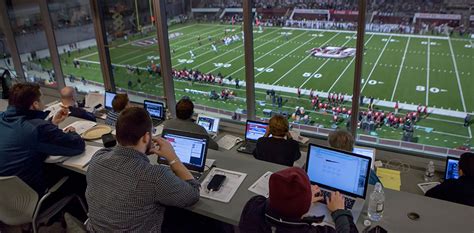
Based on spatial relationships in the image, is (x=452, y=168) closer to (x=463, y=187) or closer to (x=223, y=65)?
(x=463, y=187)

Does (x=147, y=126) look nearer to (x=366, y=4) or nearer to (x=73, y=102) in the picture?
(x=366, y=4)

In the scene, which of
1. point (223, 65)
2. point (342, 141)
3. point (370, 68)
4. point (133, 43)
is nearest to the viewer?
point (342, 141)

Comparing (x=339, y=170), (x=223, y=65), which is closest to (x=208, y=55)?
(x=223, y=65)

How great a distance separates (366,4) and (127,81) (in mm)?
4774

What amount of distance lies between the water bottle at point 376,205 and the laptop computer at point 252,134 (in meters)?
2.35

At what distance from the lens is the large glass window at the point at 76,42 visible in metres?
6.95

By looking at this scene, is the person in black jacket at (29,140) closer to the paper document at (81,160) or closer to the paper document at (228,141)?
the paper document at (81,160)

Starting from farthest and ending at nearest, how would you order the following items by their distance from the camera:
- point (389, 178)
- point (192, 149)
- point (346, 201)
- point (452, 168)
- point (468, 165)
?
1. point (389, 178)
2. point (452, 168)
3. point (468, 165)
4. point (192, 149)
5. point (346, 201)

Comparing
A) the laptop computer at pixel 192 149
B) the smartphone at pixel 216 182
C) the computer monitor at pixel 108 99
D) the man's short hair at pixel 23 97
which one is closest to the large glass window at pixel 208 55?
the computer monitor at pixel 108 99

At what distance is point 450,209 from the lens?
1.99 metres

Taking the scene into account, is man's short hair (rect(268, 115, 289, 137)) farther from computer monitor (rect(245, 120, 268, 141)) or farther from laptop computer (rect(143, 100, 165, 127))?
laptop computer (rect(143, 100, 165, 127))

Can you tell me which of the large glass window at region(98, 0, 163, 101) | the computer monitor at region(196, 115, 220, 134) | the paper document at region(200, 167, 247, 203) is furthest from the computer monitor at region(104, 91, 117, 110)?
the paper document at region(200, 167, 247, 203)

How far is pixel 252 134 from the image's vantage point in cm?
447

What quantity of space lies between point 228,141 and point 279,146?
1.39m
